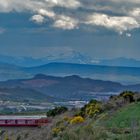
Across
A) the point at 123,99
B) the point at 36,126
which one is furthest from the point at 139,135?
the point at 36,126

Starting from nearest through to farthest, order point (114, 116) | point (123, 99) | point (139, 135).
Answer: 1. point (139, 135)
2. point (114, 116)
3. point (123, 99)

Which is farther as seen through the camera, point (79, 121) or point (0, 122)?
point (0, 122)

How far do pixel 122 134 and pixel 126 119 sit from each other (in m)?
8.88

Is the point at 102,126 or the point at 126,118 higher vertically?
the point at 126,118

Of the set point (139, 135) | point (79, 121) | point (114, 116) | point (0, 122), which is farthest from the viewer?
point (0, 122)

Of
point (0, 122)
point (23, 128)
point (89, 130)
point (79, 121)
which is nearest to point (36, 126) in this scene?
point (23, 128)

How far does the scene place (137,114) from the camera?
36969 mm

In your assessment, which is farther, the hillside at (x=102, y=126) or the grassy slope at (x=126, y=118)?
the grassy slope at (x=126, y=118)

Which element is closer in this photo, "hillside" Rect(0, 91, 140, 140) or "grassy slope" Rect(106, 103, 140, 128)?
"hillside" Rect(0, 91, 140, 140)

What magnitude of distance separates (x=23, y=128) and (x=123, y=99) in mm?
11017

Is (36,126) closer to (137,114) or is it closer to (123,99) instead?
(123,99)

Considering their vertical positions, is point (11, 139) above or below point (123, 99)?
below

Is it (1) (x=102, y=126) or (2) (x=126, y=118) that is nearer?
(1) (x=102, y=126)

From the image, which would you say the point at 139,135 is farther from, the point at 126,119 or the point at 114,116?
the point at 114,116
